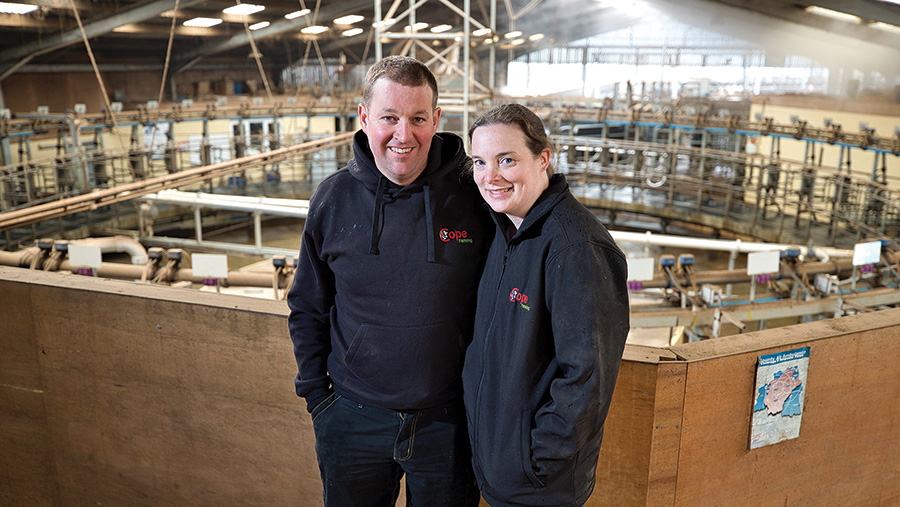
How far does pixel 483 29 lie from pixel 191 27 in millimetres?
5978

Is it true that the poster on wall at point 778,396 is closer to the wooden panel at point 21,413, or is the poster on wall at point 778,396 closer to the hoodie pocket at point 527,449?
the hoodie pocket at point 527,449

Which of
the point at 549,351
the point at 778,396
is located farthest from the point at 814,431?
the point at 549,351

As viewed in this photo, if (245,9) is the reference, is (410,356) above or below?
below

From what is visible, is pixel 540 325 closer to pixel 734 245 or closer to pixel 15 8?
pixel 734 245

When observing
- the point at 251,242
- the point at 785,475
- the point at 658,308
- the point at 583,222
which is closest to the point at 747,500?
the point at 785,475

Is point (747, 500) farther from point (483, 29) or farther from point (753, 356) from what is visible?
point (483, 29)

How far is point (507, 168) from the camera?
106 centimetres

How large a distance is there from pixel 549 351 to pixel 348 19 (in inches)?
534

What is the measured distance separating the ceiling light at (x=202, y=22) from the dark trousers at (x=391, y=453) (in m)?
11.3

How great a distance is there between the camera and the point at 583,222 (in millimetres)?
1034

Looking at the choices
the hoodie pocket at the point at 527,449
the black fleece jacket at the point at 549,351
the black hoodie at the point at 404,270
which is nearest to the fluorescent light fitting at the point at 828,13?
the black hoodie at the point at 404,270

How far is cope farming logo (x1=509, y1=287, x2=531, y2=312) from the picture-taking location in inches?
41.9

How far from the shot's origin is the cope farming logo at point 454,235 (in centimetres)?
125

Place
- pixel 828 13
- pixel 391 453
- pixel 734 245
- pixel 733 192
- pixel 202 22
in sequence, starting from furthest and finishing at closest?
pixel 202 22
pixel 733 192
pixel 828 13
pixel 734 245
pixel 391 453
